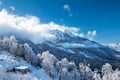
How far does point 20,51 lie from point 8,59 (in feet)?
90.3

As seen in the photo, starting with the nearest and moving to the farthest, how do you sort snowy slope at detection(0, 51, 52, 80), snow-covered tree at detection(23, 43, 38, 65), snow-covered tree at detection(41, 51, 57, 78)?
snowy slope at detection(0, 51, 52, 80), snow-covered tree at detection(41, 51, 57, 78), snow-covered tree at detection(23, 43, 38, 65)

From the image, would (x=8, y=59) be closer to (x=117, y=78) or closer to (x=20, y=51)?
(x=20, y=51)

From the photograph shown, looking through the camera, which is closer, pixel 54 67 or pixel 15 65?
pixel 15 65

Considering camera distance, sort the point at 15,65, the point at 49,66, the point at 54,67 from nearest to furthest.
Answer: the point at 15,65 → the point at 49,66 → the point at 54,67

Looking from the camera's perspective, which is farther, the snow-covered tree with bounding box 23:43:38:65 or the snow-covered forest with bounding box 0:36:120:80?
the snow-covered tree with bounding box 23:43:38:65

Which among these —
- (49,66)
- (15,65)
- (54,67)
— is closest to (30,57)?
(54,67)

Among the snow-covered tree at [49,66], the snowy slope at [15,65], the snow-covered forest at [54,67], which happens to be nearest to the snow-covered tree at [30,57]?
the snow-covered forest at [54,67]

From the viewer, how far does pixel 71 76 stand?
5448 inches

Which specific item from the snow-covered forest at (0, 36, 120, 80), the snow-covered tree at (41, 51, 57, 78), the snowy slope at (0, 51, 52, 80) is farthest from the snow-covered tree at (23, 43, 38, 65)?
the snow-covered tree at (41, 51, 57, 78)

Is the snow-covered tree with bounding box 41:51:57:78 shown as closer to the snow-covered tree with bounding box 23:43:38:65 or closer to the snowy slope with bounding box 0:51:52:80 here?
the snowy slope with bounding box 0:51:52:80

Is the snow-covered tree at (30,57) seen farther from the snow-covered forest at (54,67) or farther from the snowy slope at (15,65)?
the snowy slope at (15,65)

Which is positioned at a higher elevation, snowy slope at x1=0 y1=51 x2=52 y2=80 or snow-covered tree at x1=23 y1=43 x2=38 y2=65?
snow-covered tree at x1=23 y1=43 x2=38 y2=65

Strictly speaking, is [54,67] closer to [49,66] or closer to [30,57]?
[49,66]

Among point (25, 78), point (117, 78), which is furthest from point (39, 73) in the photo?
point (25, 78)
